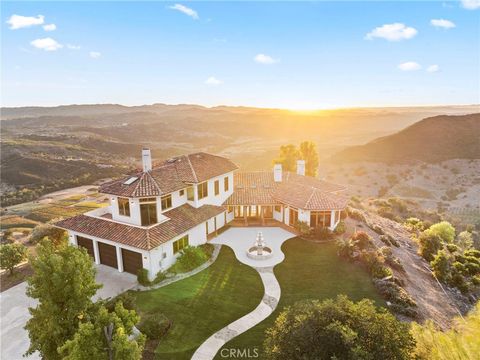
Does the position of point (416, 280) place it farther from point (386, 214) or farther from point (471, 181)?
point (471, 181)

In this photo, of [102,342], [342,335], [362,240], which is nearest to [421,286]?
[362,240]

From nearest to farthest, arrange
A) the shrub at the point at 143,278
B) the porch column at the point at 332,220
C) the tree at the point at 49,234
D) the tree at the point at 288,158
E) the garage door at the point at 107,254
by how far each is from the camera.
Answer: the shrub at the point at 143,278 → the garage door at the point at 107,254 → the tree at the point at 49,234 → the porch column at the point at 332,220 → the tree at the point at 288,158

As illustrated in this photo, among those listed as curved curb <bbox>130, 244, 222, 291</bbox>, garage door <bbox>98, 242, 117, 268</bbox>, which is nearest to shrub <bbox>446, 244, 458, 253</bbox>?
curved curb <bbox>130, 244, 222, 291</bbox>

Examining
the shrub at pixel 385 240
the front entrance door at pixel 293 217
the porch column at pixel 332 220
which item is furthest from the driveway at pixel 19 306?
the shrub at pixel 385 240

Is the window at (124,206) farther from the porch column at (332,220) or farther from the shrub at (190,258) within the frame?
the porch column at (332,220)

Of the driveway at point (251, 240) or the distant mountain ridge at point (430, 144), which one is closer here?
the driveway at point (251, 240)

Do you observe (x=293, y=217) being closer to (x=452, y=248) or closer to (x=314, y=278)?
(x=314, y=278)

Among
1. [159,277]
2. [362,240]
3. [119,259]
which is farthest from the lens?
[362,240]

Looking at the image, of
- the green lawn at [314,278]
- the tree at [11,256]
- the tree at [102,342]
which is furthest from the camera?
the tree at [11,256]
